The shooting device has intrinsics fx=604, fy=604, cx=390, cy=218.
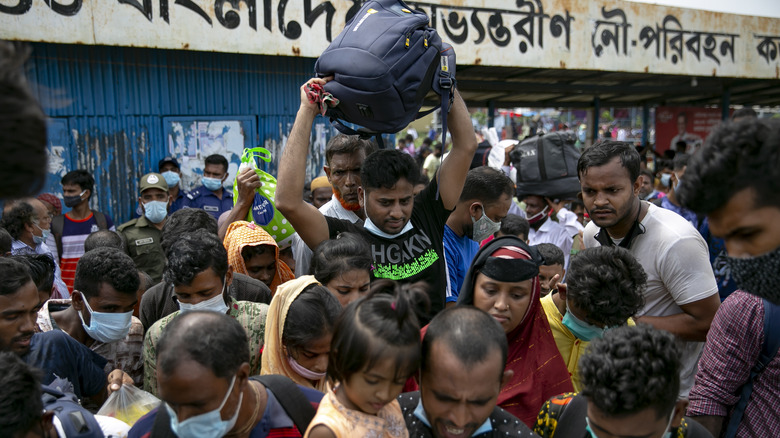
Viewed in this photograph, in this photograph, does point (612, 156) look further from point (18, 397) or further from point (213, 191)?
point (213, 191)

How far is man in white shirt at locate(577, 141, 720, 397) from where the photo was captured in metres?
2.86

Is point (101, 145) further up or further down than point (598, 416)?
further up

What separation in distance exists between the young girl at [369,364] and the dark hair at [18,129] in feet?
3.06

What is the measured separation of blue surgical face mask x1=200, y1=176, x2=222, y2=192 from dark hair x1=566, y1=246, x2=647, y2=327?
4.85 metres

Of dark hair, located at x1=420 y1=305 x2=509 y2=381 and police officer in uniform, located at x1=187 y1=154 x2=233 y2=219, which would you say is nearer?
dark hair, located at x1=420 y1=305 x2=509 y2=381

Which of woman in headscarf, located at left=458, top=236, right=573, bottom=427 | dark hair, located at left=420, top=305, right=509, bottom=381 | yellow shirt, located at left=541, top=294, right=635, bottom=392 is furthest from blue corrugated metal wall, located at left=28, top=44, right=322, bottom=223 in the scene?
dark hair, located at left=420, top=305, right=509, bottom=381

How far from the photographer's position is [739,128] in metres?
1.40

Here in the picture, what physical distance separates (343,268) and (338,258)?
0.17 feet

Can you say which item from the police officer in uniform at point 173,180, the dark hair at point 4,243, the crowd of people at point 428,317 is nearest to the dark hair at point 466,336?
the crowd of people at point 428,317

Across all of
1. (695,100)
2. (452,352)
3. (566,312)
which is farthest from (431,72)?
(695,100)

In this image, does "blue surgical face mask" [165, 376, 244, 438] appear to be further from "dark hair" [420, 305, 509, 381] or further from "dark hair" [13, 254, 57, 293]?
"dark hair" [13, 254, 57, 293]

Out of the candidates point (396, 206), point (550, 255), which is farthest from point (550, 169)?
point (396, 206)

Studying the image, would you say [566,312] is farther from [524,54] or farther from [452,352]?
[524,54]

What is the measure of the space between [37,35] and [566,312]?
5554 mm
